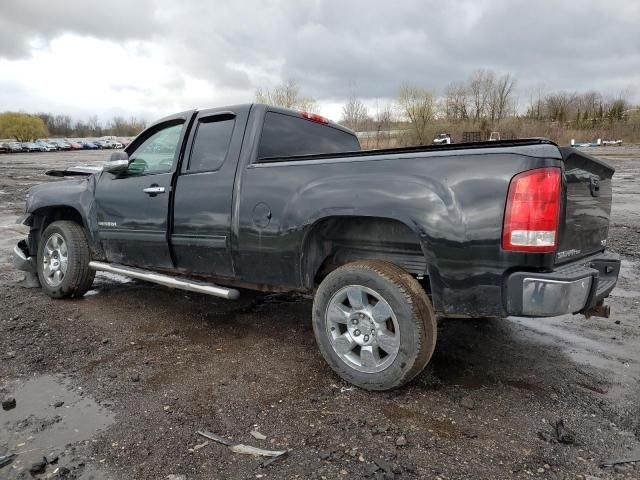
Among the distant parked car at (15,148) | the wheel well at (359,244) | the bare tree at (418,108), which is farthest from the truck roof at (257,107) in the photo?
the distant parked car at (15,148)

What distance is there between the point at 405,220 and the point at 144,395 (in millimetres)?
1964

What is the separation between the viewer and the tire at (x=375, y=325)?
2.91m

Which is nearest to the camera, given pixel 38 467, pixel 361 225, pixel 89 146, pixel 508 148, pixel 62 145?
pixel 38 467

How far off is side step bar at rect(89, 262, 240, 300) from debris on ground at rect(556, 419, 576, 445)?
226 cm

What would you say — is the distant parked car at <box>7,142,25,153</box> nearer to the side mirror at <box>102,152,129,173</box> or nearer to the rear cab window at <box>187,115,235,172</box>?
the side mirror at <box>102,152,129,173</box>

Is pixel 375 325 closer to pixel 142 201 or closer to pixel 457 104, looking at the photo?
pixel 142 201

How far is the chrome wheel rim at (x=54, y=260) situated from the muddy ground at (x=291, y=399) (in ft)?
1.36

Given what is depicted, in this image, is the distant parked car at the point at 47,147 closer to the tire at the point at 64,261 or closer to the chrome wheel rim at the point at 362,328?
the tire at the point at 64,261

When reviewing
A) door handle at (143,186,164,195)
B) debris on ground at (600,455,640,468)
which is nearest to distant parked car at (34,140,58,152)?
door handle at (143,186,164,195)

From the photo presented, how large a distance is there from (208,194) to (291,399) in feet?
5.60

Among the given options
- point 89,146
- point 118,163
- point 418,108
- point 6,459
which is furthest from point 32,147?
point 6,459

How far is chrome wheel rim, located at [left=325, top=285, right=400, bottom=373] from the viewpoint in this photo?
302 cm

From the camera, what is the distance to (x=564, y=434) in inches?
103

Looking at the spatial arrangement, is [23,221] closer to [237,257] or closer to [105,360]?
[105,360]
